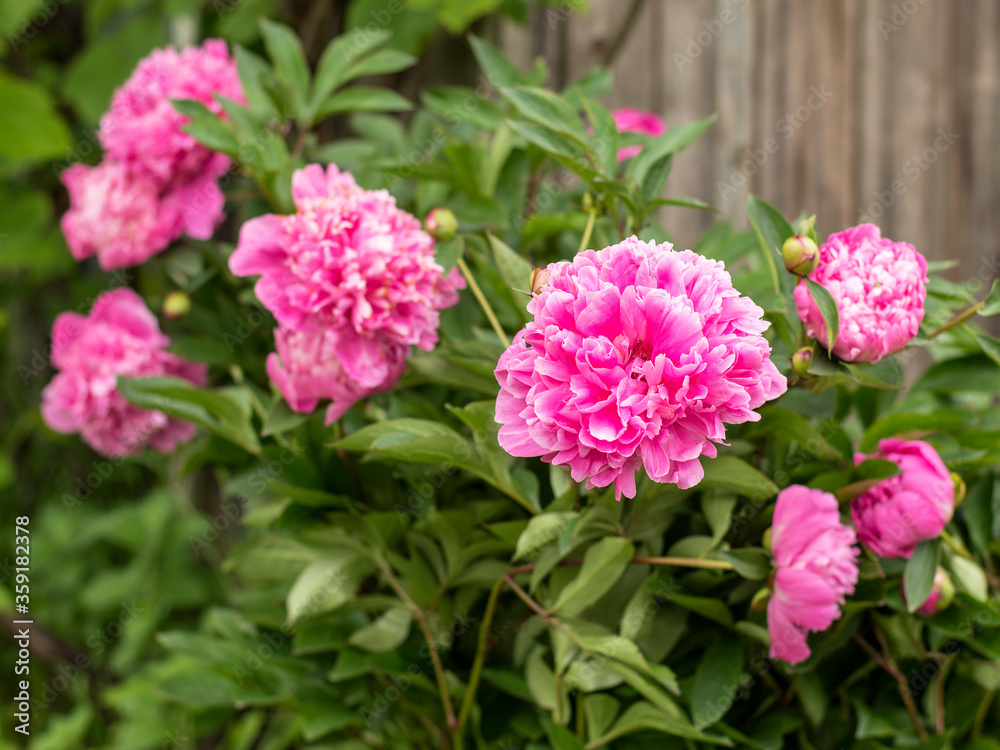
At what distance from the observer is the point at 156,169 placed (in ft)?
2.47

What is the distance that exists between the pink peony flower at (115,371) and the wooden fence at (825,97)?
787 mm

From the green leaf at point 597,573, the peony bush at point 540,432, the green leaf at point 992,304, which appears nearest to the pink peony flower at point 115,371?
the peony bush at point 540,432

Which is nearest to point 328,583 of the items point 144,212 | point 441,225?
point 441,225

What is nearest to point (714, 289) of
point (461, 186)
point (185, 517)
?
point (461, 186)

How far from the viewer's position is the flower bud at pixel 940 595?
575 millimetres

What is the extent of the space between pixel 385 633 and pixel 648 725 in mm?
215

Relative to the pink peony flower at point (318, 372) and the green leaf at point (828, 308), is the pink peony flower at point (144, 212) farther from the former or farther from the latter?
the green leaf at point (828, 308)

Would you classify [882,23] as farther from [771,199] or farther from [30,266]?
[30,266]

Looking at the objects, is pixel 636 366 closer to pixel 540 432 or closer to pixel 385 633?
pixel 540 432

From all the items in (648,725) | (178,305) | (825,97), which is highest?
(178,305)

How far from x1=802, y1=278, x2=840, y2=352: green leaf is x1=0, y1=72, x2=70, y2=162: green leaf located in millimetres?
1286

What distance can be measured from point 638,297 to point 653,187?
0.24 m

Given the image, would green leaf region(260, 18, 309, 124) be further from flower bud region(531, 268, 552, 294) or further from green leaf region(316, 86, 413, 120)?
flower bud region(531, 268, 552, 294)

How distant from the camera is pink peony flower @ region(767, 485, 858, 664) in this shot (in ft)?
1.59
